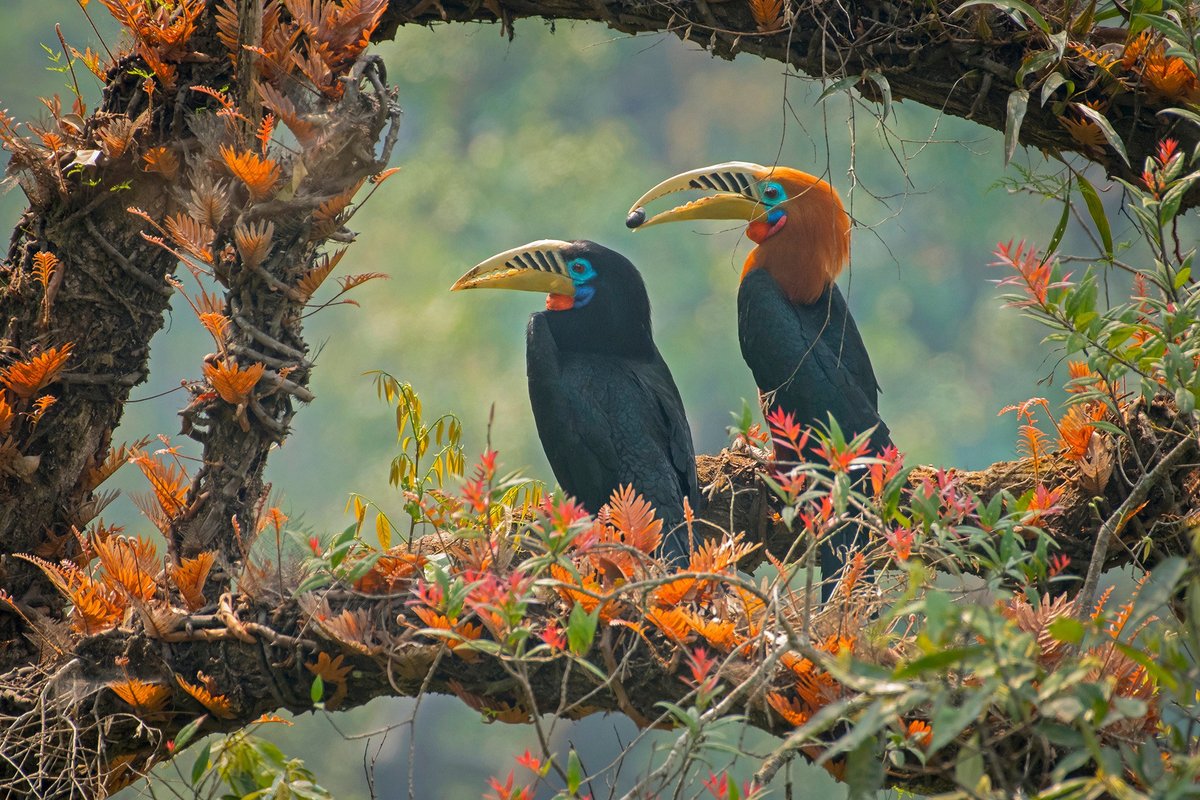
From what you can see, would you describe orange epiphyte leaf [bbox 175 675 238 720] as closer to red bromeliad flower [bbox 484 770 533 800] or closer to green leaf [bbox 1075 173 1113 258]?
red bromeliad flower [bbox 484 770 533 800]

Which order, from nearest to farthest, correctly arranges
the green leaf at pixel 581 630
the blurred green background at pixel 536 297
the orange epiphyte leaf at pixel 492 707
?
1. the green leaf at pixel 581 630
2. the orange epiphyte leaf at pixel 492 707
3. the blurred green background at pixel 536 297

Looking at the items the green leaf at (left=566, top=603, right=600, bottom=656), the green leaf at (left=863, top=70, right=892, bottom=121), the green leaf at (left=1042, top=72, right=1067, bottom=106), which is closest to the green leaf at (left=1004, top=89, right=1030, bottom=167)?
the green leaf at (left=1042, top=72, right=1067, bottom=106)

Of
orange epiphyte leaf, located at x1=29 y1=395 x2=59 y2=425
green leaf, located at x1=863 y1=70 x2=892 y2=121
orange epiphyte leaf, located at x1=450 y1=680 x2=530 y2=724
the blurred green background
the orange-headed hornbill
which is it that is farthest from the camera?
the blurred green background

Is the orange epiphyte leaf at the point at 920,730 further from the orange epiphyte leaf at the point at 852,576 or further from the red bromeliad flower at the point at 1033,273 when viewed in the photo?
the red bromeliad flower at the point at 1033,273

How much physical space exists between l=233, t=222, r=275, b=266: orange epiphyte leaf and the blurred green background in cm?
375

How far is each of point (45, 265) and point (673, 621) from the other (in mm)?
1065

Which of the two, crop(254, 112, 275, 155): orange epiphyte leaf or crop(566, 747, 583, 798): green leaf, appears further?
crop(254, 112, 275, 155): orange epiphyte leaf

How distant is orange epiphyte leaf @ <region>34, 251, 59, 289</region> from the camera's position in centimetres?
166

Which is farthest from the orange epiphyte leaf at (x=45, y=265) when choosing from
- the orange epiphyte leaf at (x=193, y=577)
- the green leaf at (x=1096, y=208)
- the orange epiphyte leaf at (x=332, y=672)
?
the green leaf at (x=1096, y=208)

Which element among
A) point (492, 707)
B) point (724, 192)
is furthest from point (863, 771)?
point (724, 192)

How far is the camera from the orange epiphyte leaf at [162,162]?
5.38 feet

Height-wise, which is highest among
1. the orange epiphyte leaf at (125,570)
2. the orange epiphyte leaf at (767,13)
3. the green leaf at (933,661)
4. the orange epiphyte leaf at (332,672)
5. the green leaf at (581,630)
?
the orange epiphyte leaf at (767,13)

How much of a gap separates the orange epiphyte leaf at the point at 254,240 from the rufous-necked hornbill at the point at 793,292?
3.27 ft

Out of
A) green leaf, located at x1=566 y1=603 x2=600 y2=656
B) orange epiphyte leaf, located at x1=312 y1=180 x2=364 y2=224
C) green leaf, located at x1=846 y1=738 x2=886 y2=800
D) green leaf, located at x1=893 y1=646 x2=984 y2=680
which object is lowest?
green leaf, located at x1=846 y1=738 x2=886 y2=800
